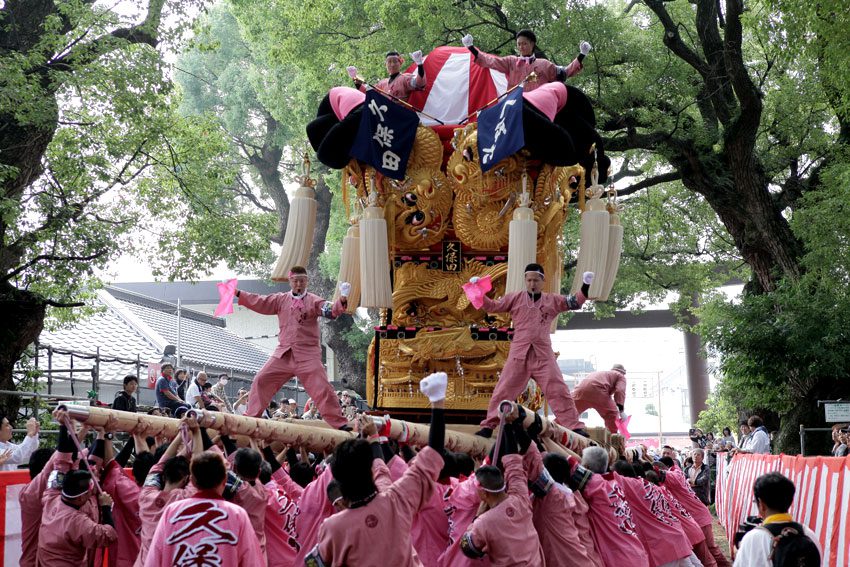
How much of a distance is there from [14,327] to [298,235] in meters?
5.91

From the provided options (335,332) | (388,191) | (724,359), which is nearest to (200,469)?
(388,191)

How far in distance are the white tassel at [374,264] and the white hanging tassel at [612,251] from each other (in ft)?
7.15

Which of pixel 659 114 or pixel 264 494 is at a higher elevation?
pixel 659 114

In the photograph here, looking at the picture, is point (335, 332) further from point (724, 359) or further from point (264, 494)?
point (264, 494)

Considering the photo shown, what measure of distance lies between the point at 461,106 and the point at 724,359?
8.31 m

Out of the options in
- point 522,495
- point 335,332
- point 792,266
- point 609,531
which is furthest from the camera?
point 335,332

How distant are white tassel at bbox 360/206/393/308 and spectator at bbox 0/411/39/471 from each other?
135 inches

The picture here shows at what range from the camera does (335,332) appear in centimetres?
2659

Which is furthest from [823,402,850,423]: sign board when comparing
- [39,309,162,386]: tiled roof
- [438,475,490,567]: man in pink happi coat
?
[39,309,162,386]: tiled roof

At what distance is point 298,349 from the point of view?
8617 mm

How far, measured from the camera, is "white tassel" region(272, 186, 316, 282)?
32.3ft

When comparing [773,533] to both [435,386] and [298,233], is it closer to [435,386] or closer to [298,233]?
[435,386]

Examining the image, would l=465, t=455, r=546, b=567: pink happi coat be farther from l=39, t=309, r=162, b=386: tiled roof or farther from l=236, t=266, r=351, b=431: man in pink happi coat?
l=39, t=309, r=162, b=386: tiled roof

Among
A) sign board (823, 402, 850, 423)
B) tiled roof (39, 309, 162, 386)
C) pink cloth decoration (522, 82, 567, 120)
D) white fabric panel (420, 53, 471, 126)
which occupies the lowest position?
sign board (823, 402, 850, 423)
